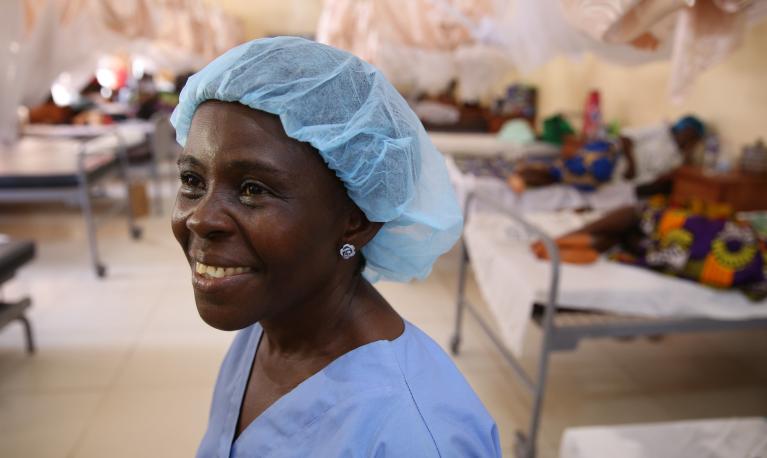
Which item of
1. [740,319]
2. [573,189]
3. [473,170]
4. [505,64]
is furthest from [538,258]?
[505,64]

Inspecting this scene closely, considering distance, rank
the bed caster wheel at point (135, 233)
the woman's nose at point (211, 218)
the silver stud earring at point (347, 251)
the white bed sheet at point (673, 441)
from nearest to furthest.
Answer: the woman's nose at point (211, 218), the silver stud earring at point (347, 251), the white bed sheet at point (673, 441), the bed caster wheel at point (135, 233)

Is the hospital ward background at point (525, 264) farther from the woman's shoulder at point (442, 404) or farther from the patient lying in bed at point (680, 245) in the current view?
the woman's shoulder at point (442, 404)

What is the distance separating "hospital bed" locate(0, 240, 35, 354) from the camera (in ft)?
8.36

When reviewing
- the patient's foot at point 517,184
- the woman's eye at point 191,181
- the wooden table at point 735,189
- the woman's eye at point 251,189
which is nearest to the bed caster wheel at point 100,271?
the patient's foot at point 517,184

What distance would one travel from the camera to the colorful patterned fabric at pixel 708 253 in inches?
89.5

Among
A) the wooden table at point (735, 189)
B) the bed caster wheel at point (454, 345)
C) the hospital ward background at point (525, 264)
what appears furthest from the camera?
the wooden table at point (735, 189)

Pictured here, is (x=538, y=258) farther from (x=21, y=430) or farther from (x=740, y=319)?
(x=21, y=430)

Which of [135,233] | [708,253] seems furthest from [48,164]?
[708,253]

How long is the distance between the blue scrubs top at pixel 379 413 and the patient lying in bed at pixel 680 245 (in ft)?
6.01

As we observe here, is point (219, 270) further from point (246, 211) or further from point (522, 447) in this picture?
point (522, 447)

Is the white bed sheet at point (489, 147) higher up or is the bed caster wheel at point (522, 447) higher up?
the white bed sheet at point (489, 147)

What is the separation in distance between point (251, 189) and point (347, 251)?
20 cm

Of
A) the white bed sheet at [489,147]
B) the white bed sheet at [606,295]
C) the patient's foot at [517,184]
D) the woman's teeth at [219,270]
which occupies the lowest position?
the white bed sheet at [489,147]

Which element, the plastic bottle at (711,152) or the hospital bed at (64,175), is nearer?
the hospital bed at (64,175)
